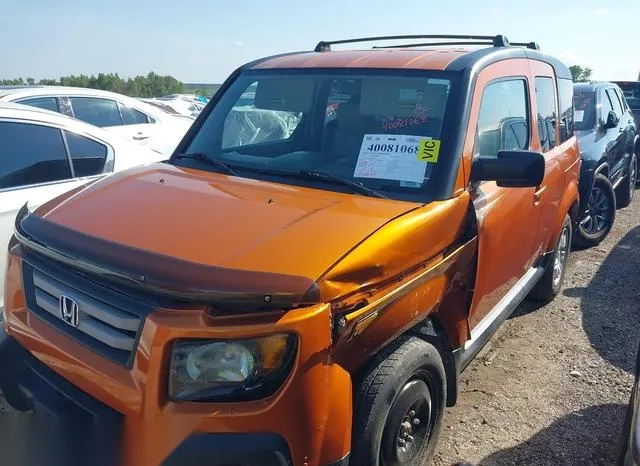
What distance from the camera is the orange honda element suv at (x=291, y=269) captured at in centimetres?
191

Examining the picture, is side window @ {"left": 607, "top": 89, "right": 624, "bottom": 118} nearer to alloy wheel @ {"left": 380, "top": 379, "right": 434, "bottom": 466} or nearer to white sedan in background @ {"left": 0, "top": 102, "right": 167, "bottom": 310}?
white sedan in background @ {"left": 0, "top": 102, "right": 167, "bottom": 310}

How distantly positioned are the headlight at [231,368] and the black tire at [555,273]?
11.2 feet

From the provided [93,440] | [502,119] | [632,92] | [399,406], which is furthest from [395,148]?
[632,92]

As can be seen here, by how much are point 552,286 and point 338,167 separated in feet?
9.55

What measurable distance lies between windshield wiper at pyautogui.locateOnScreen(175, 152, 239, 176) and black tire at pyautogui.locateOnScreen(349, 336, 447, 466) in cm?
130

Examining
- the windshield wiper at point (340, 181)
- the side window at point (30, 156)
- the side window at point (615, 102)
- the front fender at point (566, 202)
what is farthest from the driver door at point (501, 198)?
the side window at point (615, 102)

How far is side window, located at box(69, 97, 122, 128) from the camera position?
7608 mm

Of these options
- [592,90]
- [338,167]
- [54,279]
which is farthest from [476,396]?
[592,90]

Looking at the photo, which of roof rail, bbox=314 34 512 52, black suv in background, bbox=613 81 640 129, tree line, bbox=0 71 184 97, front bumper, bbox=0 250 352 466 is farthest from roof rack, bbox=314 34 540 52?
tree line, bbox=0 71 184 97

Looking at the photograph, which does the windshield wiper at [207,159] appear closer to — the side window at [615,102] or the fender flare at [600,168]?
the fender flare at [600,168]

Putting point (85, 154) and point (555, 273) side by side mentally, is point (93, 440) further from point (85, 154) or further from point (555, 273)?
point (555, 273)

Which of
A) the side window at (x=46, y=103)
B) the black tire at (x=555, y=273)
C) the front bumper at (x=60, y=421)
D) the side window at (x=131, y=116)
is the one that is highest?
the side window at (x=46, y=103)

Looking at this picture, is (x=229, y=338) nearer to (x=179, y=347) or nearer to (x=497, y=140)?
(x=179, y=347)

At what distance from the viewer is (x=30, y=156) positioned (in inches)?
164
